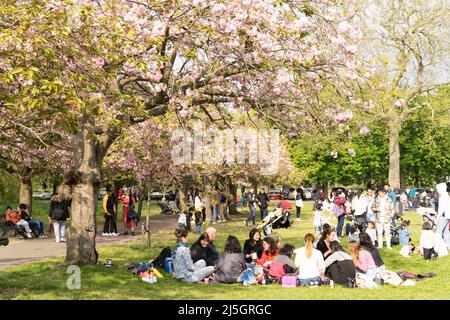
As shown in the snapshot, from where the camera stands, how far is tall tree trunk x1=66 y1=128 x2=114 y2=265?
47.0ft

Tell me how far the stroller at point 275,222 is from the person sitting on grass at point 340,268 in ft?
32.4

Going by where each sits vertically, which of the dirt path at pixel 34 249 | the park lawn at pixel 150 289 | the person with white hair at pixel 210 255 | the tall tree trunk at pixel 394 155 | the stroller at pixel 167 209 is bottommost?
the park lawn at pixel 150 289

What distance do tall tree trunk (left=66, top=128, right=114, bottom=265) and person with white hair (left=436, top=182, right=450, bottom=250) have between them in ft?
30.2

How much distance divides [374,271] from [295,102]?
4187 mm

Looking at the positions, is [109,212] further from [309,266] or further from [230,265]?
[309,266]

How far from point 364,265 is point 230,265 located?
265 centimetres

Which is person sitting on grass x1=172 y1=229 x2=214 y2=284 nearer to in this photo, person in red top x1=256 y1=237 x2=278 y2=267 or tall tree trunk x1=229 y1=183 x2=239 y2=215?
person in red top x1=256 y1=237 x2=278 y2=267

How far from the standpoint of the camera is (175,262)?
525 inches

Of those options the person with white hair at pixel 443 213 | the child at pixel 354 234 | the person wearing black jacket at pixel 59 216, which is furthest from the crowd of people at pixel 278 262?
the person wearing black jacket at pixel 59 216

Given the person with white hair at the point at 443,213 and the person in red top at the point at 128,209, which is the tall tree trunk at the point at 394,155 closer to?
the person in red top at the point at 128,209

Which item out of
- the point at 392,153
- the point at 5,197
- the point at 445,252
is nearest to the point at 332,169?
the point at 392,153

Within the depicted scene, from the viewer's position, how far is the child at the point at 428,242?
54.1ft
